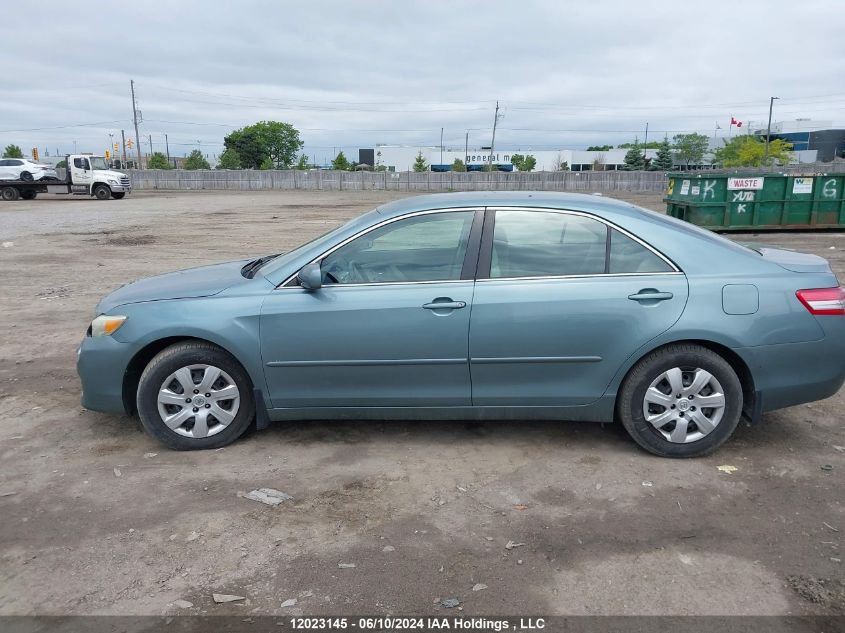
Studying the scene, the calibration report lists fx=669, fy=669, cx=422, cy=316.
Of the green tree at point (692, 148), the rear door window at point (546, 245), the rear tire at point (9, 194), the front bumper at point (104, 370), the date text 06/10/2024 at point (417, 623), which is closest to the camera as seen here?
the date text 06/10/2024 at point (417, 623)

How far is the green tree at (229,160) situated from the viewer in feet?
350

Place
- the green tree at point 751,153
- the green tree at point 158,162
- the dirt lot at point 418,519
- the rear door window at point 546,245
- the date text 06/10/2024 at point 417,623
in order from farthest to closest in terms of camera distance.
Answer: the green tree at point 158,162 → the green tree at point 751,153 → the rear door window at point 546,245 → the dirt lot at point 418,519 → the date text 06/10/2024 at point 417,623

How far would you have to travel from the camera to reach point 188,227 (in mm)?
20156

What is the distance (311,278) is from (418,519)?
1519mm

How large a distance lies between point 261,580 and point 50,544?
1133mm

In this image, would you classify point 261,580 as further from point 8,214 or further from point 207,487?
point 8,214

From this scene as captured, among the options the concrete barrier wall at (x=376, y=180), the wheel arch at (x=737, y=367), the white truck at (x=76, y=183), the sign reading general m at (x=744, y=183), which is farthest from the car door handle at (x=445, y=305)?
the concrete barrier wall at (x=376, y=180)

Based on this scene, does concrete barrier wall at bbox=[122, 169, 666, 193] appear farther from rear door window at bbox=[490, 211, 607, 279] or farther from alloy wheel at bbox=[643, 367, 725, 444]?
alloy wheel at bbox=[643, 367, 725, 444]

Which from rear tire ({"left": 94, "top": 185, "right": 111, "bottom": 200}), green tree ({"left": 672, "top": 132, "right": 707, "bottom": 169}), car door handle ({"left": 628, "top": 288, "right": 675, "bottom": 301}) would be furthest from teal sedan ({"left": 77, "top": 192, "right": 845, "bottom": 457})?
green tree ({"left": 672, "top": 132, "right": 707, "bottom": 169})

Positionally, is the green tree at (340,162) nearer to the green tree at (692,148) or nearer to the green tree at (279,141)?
the green tree at (279,141)

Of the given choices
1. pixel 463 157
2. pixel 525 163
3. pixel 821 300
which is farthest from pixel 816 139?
pixel 821 300

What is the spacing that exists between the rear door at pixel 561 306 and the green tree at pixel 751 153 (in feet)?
250

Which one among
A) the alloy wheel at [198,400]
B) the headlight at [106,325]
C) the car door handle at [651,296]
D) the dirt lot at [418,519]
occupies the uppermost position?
the car door handle at [651,296]

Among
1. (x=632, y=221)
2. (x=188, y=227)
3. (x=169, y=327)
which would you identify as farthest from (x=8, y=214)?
(x=632, y=221)
